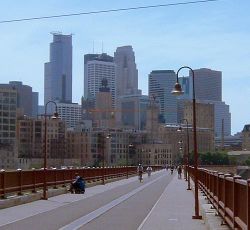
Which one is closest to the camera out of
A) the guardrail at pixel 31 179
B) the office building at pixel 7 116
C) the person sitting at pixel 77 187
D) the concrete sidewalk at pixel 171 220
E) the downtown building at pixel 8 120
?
the concrete sidewalk at pixel 171 220

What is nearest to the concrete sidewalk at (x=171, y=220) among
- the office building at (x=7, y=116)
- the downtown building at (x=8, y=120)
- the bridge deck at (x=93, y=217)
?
the bridge deck at (x=93, y=217)

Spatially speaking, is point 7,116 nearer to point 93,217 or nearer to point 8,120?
point 8,120

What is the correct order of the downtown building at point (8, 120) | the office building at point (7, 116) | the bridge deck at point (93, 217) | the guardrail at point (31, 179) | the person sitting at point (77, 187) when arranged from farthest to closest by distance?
the office building at point (7, 116)
the downtown building at point (8, 120)
the person sitting at point (77, 187)
the guardrail at point (31, 179)
the bridge deck at point (93, 217)

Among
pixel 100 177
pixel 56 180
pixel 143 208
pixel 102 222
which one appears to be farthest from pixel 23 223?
pixel 100 177

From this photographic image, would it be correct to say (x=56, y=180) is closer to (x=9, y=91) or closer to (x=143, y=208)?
(x=143, y=208)

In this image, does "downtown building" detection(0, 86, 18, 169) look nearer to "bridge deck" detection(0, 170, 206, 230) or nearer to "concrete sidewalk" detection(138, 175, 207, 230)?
"bridge deck" detection(0, 170, 206, 230)

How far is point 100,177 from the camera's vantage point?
205 ft

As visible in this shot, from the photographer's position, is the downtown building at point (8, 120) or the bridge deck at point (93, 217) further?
the downtown building at point (8, 120)

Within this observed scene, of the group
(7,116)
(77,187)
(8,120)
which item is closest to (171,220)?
(77,187)

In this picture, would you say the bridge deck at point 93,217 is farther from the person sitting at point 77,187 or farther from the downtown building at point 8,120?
the downtown building at point 8,120

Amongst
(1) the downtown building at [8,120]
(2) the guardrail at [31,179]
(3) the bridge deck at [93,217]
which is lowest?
(3) the bridge deck at [93,217]

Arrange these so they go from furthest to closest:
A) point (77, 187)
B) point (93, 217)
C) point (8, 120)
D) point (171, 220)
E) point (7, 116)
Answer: point (8, 120), point (7, 116), point (77, 187), point (93, 217), point (171, 220)

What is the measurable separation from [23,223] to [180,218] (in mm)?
5805

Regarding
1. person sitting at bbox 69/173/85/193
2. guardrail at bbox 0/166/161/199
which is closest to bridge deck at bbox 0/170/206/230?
guardrail at bbox 0/166/161/199
